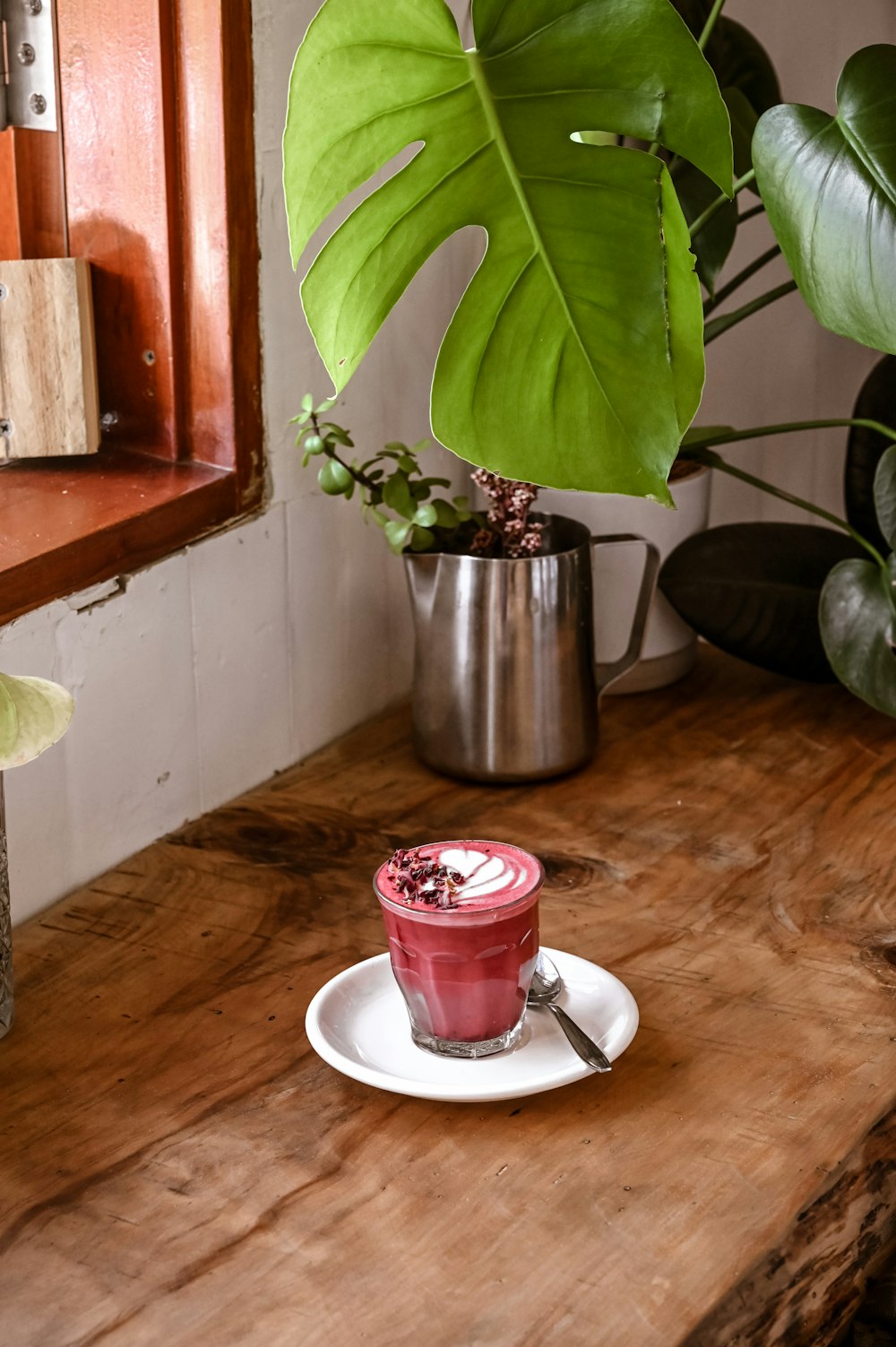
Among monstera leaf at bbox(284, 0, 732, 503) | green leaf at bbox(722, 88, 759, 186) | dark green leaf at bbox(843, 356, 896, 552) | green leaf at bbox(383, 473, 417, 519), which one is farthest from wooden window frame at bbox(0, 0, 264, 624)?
dark green leaf at bbox(843, 356, 896, 552)

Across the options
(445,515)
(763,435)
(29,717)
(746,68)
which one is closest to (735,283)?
(763,435)

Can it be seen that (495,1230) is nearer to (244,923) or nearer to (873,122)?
(244,923)

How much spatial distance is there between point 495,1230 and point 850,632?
677 millimetres

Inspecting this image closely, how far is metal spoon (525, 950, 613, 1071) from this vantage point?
33.2 inches

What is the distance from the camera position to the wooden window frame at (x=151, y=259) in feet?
3.59

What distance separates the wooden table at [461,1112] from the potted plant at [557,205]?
1.06 feet

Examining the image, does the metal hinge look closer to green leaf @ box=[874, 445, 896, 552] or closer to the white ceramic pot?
the white ceramic pot

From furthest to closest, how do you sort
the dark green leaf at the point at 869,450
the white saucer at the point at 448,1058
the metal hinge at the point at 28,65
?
the dark green leaf at the point at 869,450 < the metal hinge at the point at 28,65 < the white saucer at the point at 448,1058

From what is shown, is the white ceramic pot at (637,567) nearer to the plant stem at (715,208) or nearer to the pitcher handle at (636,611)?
the pitcher handle at (636,611)

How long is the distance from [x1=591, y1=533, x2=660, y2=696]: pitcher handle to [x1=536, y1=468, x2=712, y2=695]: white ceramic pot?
4cm

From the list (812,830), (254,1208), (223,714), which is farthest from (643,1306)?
(223,714)

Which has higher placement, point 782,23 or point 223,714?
point 782,23

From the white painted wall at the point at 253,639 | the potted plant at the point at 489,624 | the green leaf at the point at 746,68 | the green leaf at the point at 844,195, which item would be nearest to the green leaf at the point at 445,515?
the potted plant at the point at 489,624

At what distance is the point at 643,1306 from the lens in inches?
27.1
